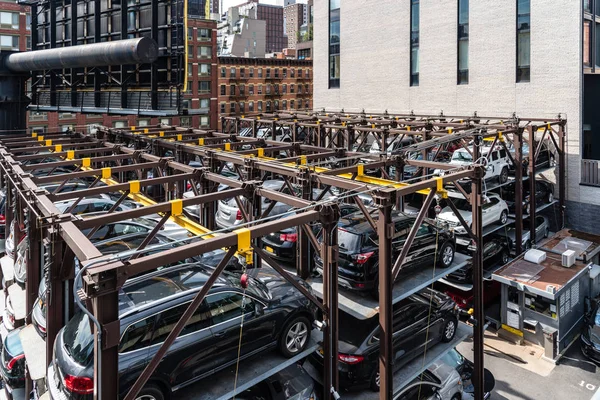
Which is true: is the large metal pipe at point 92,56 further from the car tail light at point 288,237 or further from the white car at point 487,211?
the white car at point 487,211

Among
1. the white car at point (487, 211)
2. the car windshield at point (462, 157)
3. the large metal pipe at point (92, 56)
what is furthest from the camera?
the car windshield at point (462, 157)

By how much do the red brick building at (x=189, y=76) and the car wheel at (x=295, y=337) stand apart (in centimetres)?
Result: 4943

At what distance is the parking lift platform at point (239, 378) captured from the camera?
608 centimetres

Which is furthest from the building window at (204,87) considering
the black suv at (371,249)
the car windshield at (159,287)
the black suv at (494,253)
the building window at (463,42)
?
the car windshield at (159,287)

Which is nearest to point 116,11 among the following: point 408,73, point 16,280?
point 16,280

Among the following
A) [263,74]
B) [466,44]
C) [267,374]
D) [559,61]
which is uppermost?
[263,74]

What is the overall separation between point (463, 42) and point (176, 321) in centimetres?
2853

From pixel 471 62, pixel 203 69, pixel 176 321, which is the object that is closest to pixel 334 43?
pixel 471 62

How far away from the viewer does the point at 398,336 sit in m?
8.89

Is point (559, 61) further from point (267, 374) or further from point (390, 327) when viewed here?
point (267, 374)

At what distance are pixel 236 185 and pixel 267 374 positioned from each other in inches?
140

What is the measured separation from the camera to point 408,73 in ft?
107

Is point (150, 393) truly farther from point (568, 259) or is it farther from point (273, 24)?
point (273, 24)

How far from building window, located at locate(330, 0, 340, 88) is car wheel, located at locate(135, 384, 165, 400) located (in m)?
35.2
